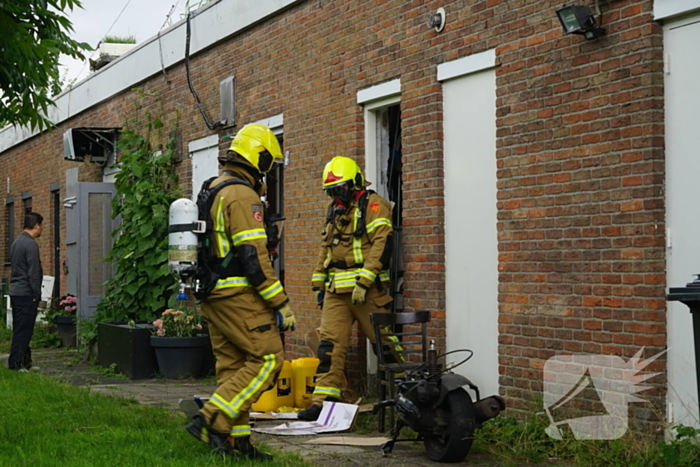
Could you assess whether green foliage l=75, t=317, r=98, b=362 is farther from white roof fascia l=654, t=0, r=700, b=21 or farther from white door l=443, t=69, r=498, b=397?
white roof fascia l=654, t=0, r=700, b=21

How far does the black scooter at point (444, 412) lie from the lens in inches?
246

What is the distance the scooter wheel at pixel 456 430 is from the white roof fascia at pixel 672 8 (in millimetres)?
2674

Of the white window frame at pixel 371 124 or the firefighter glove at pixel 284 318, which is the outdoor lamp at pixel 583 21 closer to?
the firefighter glove at pixel 284 318

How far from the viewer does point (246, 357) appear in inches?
259

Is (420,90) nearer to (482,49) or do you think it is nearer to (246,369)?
(482,49)

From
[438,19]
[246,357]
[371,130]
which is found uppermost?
[438,19]

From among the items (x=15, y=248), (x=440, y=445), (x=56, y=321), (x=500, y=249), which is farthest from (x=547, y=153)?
(x=56, y=321)

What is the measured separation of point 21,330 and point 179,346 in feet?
7.31

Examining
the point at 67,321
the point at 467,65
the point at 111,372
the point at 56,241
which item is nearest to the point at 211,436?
the point at 467,65

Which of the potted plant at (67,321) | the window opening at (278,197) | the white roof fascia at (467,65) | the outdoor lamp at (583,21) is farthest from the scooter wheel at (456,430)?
the potted plant at (67,321)

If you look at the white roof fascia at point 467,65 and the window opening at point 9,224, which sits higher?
the white roof fascia at point 467,65

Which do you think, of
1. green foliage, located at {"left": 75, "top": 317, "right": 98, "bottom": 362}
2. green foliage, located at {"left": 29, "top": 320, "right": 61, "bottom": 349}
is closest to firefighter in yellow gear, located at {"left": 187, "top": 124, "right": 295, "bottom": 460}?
green foliage, located at {"left": 75, "top": 317, "right": 98, "bottom": 362}

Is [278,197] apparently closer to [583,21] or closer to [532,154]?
[532,154]

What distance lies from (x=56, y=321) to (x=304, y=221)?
6811mm
